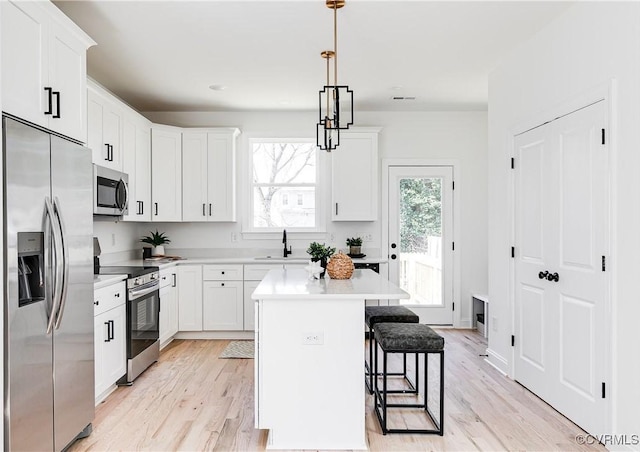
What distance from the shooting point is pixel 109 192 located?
3.97m

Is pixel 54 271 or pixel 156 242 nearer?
pixel 54 271

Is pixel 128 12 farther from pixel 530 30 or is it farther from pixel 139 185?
pixel 530 30

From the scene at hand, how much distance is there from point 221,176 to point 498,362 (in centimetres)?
352

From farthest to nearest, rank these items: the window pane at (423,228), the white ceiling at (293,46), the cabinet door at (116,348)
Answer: the window pane at (423,228) → the cabinet door at (116,348) → the white ceiling at (293,46)

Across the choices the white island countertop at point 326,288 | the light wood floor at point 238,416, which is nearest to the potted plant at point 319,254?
the white island countertop at point 326,288

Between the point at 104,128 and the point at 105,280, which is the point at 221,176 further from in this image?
the point at 105,280

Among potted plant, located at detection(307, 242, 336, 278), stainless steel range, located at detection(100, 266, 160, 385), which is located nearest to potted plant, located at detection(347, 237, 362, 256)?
potted plant, located at detection(307, 242, 336, 278)

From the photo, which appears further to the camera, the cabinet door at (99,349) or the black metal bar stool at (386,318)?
the black metal bar stool at (386,318)

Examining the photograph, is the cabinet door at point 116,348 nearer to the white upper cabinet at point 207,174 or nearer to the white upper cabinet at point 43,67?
the white upper cabinet at point 43,67

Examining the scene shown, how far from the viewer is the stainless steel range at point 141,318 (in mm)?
3795

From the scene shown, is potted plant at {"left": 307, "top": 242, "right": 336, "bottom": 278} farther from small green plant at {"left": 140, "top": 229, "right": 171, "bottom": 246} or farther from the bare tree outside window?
small green plant at {"left": 140, "top": 229, "right": 171, "bottom": 246}

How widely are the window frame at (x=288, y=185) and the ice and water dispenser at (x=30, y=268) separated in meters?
3.57

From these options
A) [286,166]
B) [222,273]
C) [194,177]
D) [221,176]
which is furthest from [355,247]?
[194,177]

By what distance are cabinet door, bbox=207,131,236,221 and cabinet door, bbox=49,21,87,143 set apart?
2628 mm
